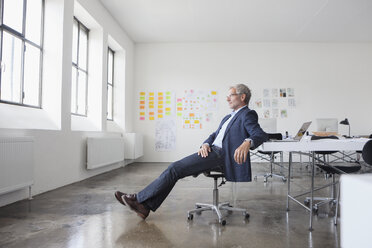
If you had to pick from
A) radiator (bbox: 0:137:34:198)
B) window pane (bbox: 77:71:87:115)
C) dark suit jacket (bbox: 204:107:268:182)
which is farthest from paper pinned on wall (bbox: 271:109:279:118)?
radiator (bbox: 0:137:34:198)

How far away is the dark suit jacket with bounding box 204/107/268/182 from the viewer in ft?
6.93

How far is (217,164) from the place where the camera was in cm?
227

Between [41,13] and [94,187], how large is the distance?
2.53 m

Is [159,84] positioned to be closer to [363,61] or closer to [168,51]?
[168,51]

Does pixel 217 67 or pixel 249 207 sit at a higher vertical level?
pixel 217 67

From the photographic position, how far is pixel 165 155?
728cm

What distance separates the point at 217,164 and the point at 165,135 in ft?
16.6

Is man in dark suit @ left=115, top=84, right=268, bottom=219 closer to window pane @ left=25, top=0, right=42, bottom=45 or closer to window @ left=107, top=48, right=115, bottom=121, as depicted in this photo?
window pane @ left=25, top=0, right=42, bottom=45

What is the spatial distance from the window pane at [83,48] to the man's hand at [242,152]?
402cm

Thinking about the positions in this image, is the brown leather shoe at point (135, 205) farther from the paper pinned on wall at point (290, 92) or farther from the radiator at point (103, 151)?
the paper pinned on wall at point (290, 92)

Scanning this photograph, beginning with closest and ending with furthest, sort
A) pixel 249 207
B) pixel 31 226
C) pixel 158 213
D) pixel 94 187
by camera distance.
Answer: pixel 31 226
pixel 158 213
pixel 249 207
pixel 94 187

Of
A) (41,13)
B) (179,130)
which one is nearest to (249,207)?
(41,13)

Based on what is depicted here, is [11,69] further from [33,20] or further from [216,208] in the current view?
[216,208]

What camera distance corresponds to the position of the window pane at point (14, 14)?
321 centimetres
